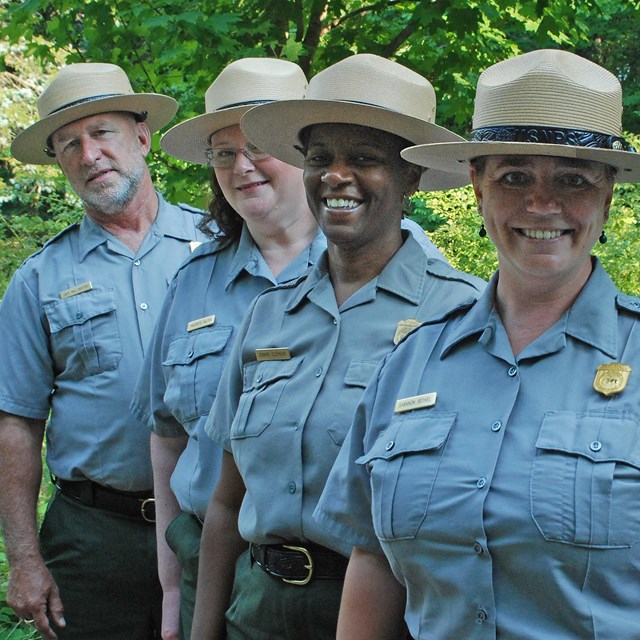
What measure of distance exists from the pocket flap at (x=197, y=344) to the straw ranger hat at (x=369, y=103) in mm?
691

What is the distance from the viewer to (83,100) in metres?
4.21

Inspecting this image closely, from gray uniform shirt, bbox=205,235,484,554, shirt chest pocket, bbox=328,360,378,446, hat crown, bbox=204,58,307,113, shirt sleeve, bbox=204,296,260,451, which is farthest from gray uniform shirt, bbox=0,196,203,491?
shirt chest pocket, bbox=328,360,378,446

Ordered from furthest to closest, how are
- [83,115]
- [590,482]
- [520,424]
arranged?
[83,115] < [520,424] < [590,482]

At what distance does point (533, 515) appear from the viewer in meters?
1.97

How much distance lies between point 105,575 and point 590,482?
2.54 metres

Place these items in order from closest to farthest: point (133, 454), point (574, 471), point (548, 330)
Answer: point (574, 471), point (548, 330), point (133, 454)

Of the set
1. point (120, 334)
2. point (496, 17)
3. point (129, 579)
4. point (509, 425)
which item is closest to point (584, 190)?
point (509, 425)

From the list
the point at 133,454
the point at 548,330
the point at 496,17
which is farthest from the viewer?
the point at 496,17

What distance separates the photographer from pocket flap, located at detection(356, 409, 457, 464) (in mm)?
2148

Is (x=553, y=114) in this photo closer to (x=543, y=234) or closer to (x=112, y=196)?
(x=543, y=234)

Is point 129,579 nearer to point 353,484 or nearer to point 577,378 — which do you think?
point 353,484

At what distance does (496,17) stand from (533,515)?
354 cm

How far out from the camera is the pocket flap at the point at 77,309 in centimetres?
395

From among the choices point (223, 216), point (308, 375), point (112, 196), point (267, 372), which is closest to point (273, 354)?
point (267, 372)
